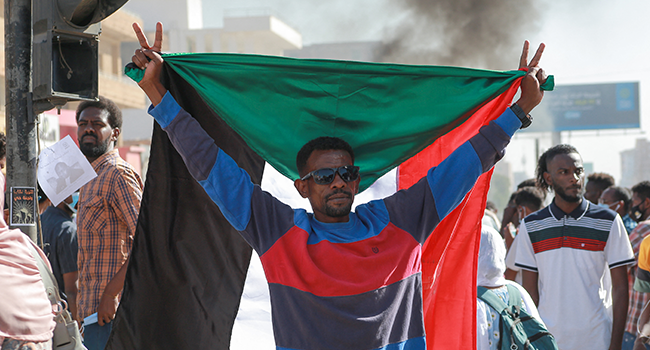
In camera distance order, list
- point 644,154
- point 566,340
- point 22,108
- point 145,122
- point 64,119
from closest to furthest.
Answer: point 22,108, point 566,340, point 64,119, point 145,122, point 644,154

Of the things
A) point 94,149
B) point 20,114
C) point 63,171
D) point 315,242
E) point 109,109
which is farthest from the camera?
point 109,109

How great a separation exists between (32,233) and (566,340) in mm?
3510

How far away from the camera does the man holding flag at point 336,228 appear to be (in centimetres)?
269

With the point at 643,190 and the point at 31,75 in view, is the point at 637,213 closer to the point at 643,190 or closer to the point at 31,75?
the point at 643,190

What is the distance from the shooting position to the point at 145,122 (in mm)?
49719

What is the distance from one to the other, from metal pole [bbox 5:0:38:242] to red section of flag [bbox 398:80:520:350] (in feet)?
6.75

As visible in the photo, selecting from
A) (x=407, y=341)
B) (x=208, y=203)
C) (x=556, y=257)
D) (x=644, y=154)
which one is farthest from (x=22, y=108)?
(x=644, y=154)

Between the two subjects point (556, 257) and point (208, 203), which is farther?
point (556, 257)

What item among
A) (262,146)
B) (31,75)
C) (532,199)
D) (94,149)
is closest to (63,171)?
(94,149)

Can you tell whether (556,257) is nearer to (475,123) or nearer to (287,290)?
(475,123)

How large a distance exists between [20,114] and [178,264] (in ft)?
3.78

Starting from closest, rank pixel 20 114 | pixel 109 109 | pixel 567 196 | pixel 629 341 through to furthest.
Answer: pixel 20 114 → pixel 109 109 → pixel 567 196 → pixel 629 341

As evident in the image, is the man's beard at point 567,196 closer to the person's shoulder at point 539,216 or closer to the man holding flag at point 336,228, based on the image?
the person's shoulder at point 539,216

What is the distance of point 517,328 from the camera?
3.67m
